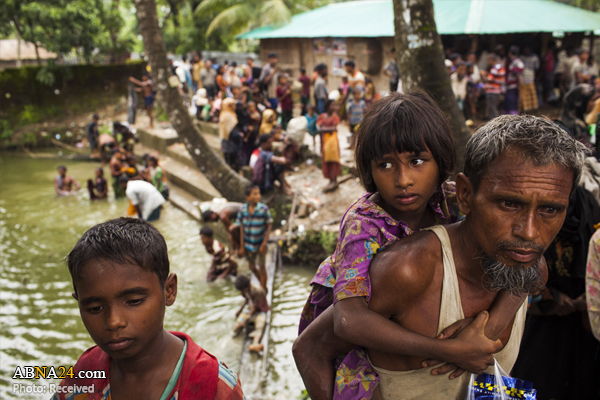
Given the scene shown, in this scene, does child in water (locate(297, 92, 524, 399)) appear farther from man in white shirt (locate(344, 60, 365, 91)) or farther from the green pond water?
man in white shirt (locate(344, 60, 365, 91))

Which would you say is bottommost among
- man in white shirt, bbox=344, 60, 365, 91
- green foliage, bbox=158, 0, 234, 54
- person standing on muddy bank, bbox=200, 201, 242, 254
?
person standing on muddy bank, bbox=200, 201, 242, 254

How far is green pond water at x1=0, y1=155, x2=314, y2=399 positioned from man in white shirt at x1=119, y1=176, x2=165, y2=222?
775 millimetres

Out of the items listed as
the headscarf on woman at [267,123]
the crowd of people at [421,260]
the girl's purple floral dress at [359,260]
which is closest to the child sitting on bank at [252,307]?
the crowd of people at [421,260]

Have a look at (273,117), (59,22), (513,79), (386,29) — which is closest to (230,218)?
(273,117)

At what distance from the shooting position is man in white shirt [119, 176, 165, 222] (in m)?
9.28

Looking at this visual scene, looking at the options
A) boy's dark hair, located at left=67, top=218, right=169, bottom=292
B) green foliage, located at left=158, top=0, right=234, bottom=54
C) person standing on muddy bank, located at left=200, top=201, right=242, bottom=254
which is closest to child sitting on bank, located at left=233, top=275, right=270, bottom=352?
person standing on muddy bank, located at left=200, top=201, right=242, bottom=254

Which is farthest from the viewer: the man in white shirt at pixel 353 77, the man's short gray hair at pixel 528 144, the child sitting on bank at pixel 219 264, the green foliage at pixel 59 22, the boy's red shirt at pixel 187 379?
the green foliage at pixel 59 22

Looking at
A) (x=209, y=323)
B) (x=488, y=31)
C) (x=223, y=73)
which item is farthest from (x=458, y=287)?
(x=223, y=73)

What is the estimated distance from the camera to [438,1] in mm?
14141

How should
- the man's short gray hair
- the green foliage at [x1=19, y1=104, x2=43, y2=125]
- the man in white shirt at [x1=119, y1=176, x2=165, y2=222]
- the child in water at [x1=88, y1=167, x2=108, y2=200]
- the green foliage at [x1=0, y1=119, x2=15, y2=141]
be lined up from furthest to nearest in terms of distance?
1. the green foliage at [x1=19, y1=104, x2=43, y2=125]
2. the green foliage at [x1=0, y1=119, x2=15, y2=141]
3. the child in water at [x1=88, y1=167, x2=108, y2=200]
4. the man in white shirt at [x1=119, y1=176, x2=165, y2=222]
5. the man's short gray hair

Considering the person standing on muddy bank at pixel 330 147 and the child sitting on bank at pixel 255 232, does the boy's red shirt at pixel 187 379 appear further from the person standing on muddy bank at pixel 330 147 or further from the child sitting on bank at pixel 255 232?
the person standing on muddy bank at pixel 330 147

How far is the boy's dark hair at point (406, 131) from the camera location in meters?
1.79

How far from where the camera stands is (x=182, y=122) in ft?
30.6

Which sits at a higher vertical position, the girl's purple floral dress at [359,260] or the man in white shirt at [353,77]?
the man in white shirt at [353,77]
